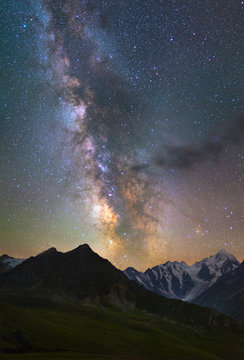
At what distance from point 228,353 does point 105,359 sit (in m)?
80.8

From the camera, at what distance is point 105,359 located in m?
112

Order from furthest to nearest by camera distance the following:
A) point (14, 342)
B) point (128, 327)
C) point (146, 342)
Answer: point (128, 327)
point (146, 342)
point (14, 342)

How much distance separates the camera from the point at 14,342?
11956 centimetres

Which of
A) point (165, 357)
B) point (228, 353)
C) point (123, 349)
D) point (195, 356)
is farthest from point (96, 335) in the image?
point (228, 353)

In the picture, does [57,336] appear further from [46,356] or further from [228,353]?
[228,353]

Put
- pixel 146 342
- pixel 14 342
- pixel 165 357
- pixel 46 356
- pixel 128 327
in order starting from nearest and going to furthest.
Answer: pixel 46 356, pixel 14 342, pixel 165 357, pixel 146 342, pixel 128 327

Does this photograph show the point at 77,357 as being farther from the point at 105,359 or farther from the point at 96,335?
the point at 96,335

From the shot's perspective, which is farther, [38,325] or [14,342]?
[38,325]

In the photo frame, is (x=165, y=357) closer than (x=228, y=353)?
Yes

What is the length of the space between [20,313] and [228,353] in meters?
106

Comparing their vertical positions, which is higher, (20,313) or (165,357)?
(20,313)

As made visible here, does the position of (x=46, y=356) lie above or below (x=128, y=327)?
below

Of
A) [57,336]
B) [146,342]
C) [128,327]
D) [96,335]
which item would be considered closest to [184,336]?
[128,327]

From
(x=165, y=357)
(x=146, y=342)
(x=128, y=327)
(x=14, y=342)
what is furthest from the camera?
(x=128, y=327)
